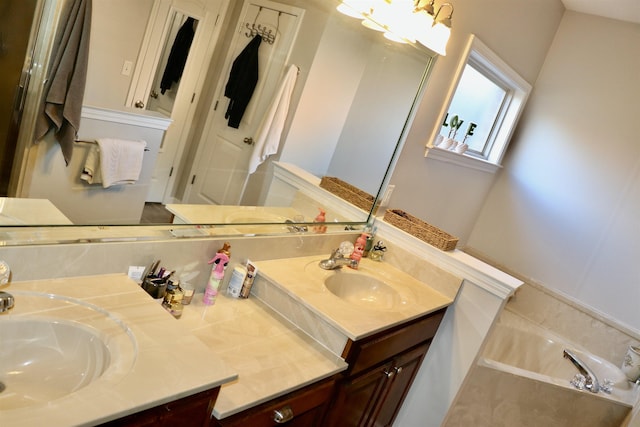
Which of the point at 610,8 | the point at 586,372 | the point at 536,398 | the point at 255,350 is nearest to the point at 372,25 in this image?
the point at 255,350

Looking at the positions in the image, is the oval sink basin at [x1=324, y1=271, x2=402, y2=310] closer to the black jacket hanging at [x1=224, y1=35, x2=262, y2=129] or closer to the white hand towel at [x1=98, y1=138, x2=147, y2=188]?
the black jacket hanging at [x1=224, y1=35, x2=262, y2=129]

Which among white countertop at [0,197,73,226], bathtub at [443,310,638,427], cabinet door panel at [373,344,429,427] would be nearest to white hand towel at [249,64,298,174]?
white countertop at [0,197,73,226]

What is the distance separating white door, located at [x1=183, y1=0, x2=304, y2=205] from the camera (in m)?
1.40

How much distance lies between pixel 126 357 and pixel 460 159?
93.0 inches

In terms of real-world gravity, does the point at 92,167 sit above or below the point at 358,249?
above

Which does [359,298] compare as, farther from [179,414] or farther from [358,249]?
[179,414]

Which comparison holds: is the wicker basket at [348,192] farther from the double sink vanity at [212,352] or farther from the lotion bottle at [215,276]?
the lotion bottle at [215,276]

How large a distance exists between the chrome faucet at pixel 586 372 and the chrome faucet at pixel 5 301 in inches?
Result: 110

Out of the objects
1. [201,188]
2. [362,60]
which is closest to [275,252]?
[201,188]

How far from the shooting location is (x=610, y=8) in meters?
2.93

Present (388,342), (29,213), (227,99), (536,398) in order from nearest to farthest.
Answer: (29,213), (227,99), (388,342), (536,398)

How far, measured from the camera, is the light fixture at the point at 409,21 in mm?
1913

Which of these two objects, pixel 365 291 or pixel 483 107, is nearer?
pixel 365 291

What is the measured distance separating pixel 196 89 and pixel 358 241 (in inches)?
42.8
